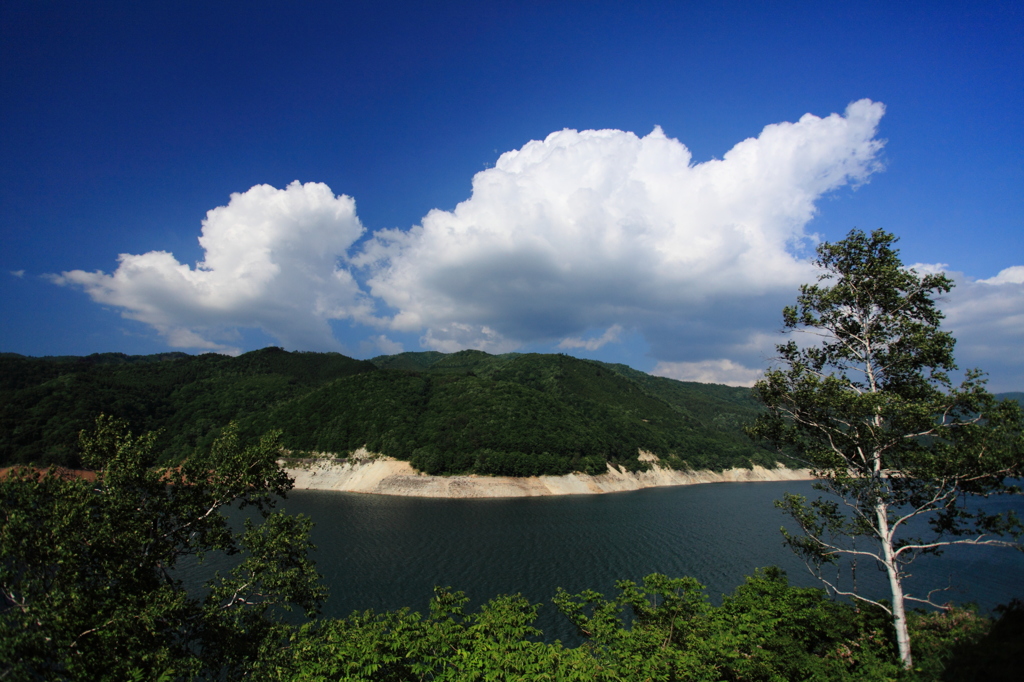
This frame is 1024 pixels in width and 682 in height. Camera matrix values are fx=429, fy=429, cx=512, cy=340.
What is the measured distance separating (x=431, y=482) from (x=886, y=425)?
299 feet

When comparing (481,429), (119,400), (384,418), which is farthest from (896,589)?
(119,400)

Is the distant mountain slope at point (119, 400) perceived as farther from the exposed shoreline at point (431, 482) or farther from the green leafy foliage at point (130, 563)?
the green leafy foliage at point (130, 563)

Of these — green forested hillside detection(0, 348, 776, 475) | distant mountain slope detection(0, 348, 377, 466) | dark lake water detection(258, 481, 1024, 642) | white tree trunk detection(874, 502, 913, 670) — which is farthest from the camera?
green forested hillside detection(0, 348, 776, 475)

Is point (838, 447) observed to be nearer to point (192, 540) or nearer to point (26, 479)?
point (192, 540)

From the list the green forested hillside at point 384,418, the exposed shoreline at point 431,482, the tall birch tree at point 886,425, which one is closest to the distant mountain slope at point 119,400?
the green forested hillside at point 384,418

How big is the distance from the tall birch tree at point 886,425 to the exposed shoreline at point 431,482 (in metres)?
82.5

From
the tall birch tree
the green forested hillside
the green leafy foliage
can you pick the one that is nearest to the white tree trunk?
the tall birch tree

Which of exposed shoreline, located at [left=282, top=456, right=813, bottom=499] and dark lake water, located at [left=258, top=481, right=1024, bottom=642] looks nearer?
dark lake water, located at [left=258, top=481, right=1024, bottom=642]

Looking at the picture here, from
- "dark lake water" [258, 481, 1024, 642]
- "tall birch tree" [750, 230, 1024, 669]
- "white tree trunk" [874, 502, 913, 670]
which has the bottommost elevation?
"dark lake water" [258, 481, 1024, 642]

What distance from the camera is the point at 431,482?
316ft

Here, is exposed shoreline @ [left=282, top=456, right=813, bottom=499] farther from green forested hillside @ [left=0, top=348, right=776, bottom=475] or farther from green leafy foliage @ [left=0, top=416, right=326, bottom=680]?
green leafy foliage @ [left=0, top=416, right=326, bottom=680]

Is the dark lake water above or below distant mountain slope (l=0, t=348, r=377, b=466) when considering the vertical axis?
below

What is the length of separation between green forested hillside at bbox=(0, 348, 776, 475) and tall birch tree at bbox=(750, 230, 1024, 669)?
287 feet

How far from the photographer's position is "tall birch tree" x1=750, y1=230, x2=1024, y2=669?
13.6m
